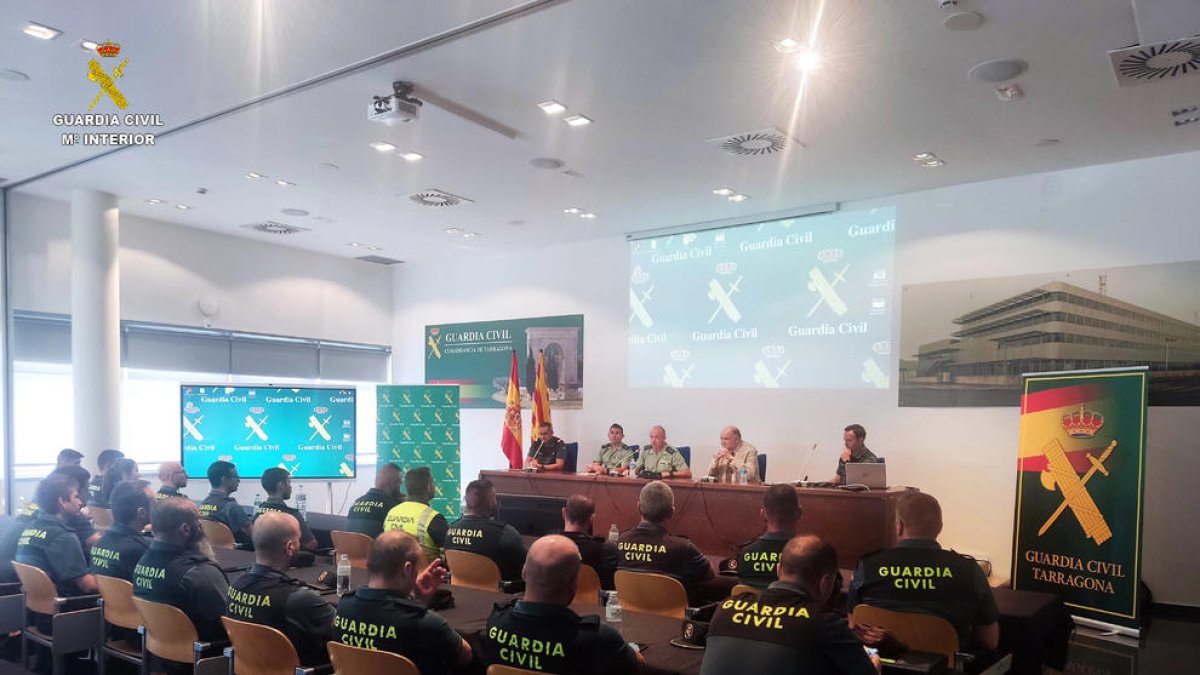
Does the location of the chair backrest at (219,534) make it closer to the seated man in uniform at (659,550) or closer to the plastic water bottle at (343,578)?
the plastic water bottle at (343,578)

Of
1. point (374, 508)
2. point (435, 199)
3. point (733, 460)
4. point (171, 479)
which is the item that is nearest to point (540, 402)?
→ point (733, 460)

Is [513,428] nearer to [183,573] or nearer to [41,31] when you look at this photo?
[183,573]

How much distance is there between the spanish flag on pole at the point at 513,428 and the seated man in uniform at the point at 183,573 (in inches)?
236

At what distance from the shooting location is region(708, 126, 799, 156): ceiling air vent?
5.86m

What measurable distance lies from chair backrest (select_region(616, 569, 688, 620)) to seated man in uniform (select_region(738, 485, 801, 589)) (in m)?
A: 0.32

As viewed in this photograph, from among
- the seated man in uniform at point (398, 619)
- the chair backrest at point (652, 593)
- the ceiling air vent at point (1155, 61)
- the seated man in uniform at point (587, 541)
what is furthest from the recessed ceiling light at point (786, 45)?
the seated man in uniform at point (398, 619)

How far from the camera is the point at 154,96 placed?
5.30 meters

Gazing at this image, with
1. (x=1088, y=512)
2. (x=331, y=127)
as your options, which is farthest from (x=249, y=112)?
(x=1088, y=512)

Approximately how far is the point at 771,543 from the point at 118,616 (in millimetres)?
3185

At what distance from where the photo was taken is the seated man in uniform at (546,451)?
340 inches

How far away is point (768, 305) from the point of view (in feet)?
27.8

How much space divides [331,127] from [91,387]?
411 centimetres

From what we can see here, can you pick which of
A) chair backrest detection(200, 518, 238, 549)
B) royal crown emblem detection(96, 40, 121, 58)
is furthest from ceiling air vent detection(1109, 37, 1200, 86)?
chair backrest detection(200, 518, 238, 549)

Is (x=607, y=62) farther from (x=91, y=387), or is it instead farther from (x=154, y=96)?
(x=91, y=387)
